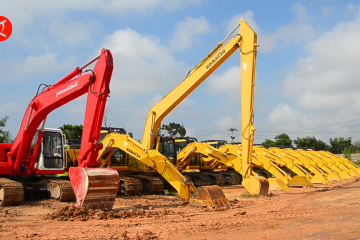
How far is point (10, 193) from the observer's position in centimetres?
962

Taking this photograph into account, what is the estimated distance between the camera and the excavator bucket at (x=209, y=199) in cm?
913

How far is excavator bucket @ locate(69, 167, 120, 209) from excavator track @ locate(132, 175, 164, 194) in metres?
5.34

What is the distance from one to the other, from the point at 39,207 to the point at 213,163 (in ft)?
39.1

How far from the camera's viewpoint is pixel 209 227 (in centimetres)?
660

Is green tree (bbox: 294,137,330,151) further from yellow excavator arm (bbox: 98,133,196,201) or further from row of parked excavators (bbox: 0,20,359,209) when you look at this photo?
yellow excavator arm (bbox: 98,133,196,201)

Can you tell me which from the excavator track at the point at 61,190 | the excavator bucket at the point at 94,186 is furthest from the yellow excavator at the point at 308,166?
the excavator bucket at the point at 94,186

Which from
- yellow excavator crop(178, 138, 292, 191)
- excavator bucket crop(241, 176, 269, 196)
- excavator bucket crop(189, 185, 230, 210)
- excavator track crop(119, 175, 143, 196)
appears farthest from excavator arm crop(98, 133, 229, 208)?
yellow excavator crop(178, 138, 292, 191)

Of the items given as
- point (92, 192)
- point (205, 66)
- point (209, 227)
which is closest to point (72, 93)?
point (92, 192)

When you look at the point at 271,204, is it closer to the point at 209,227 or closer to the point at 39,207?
Result: the point at 209,227

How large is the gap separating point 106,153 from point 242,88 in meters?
5.47

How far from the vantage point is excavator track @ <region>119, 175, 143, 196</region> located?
12.7 meters

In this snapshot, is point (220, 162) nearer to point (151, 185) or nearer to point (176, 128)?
point (151, 185)

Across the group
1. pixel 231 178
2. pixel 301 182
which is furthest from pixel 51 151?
pixel 301 182

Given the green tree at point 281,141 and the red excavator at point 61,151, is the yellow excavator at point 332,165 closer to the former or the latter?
the red excavator at point 61,151
